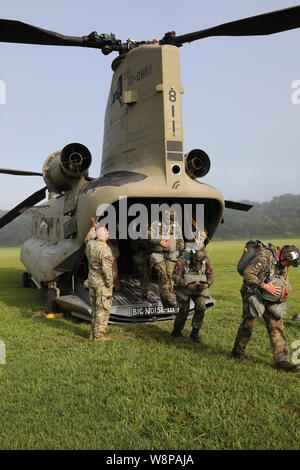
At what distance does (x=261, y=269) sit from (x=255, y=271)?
84 millimetres

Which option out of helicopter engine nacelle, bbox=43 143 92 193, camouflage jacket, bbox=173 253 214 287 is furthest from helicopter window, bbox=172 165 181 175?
helicopter engine nacelle, bbox=43 143 92 193

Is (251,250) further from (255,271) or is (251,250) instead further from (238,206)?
(238,206)

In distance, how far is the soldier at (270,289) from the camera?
488 centimetres

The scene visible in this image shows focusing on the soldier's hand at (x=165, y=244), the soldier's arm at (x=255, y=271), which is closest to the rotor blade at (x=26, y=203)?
the soldier's hand at (x=165, y=244)

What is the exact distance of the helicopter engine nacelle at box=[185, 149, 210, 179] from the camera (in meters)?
8.35

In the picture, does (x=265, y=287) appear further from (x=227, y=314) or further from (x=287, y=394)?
(x=227, y=314)

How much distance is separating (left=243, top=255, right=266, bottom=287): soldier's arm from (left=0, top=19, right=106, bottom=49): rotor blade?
535 cm

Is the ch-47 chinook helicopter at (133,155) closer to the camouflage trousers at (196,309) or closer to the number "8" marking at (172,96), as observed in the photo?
the number "8" marking at (172,96)

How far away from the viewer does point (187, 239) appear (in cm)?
872

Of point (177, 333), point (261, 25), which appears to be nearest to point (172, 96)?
point (261, 25)

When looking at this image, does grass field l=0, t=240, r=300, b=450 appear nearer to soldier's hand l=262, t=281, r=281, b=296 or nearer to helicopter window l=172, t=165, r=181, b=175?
soldier's hand l=262, t=281, r=281, b=296
